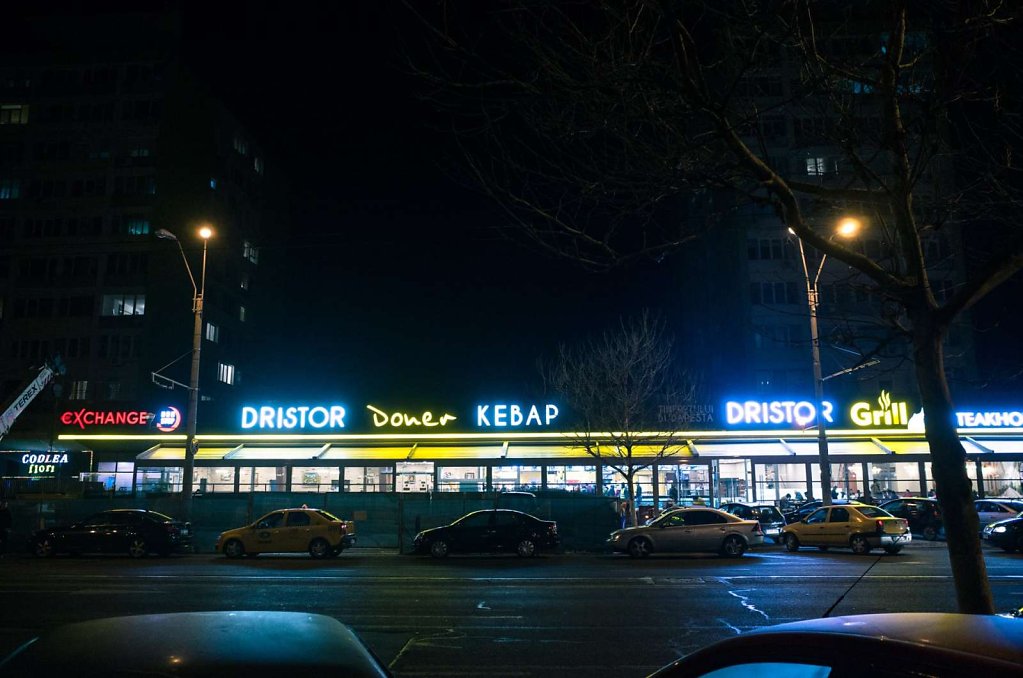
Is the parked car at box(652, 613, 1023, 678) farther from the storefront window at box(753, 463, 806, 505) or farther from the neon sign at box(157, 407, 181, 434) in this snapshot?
the neon sign at box(157, 407, 181, 434)

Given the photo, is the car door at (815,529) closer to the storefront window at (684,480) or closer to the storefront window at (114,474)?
the storefront window at (684,480)

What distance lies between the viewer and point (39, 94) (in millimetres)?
61281

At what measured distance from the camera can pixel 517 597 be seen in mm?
14367

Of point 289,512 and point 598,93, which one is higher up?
point 598,93

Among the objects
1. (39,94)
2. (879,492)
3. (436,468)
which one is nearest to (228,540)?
(436,468)

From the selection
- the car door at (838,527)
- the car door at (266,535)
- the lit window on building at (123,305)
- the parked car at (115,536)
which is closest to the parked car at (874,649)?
the car door at (266,535)

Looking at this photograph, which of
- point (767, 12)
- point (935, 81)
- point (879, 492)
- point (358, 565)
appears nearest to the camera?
point (767, 12)

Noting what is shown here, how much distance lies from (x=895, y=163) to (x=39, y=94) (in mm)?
70356

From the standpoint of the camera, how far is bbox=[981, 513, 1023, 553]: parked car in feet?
75.0

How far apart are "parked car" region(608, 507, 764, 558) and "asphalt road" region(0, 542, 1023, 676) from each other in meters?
0.39

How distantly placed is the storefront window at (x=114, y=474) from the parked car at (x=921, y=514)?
34331 millimetres

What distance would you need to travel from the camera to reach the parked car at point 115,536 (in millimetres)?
23609

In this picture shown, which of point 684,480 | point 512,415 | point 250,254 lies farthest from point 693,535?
point 250,254

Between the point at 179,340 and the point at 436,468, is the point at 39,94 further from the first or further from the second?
the point at 436,468
